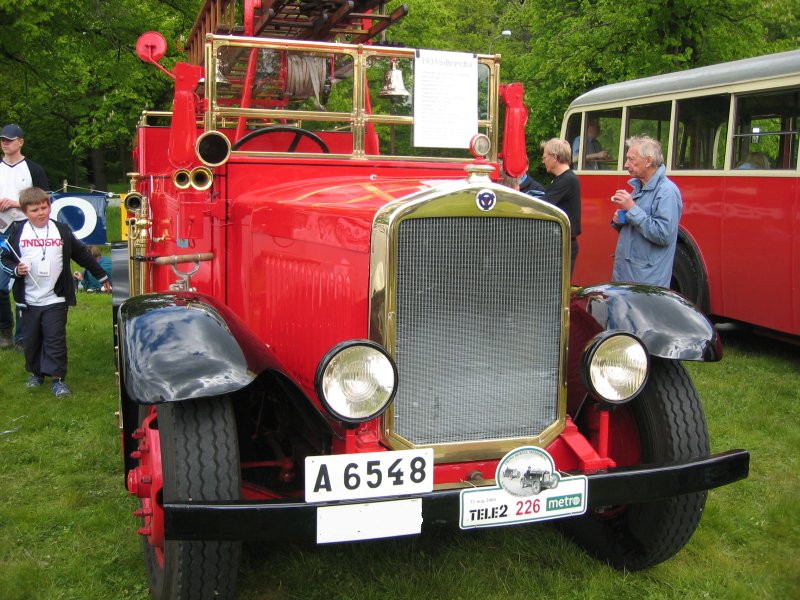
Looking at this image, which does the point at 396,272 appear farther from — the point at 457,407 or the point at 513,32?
the point at 513,32

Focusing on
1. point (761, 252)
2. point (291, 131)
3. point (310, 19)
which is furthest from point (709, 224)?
point (291, 131)

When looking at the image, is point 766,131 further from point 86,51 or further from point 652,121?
point 86,51

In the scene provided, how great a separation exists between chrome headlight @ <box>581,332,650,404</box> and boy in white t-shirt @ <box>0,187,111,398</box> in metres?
3.84

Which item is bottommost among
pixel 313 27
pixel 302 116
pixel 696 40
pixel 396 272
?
pixel 396 272

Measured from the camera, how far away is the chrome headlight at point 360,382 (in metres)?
2.42

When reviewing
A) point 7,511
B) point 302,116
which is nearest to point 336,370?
point 302,116

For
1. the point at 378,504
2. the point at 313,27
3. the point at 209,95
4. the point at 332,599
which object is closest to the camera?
the point at 378,504

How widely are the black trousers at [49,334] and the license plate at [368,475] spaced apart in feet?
11.7

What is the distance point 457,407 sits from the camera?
2.69 m

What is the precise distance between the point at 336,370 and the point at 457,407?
487 millimetres

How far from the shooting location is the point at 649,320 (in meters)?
3.08

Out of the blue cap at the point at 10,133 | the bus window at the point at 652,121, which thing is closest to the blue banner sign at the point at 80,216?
the blue cap at the point at 10,133

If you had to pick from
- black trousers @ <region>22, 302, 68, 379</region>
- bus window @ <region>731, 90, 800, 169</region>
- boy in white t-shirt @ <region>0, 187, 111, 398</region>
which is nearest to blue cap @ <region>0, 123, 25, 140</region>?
boy in white t-shirt @ <region>0, 187, 111, 398</region>

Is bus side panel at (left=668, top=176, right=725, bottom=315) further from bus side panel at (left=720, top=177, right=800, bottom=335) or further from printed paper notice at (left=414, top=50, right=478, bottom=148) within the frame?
printed paper notice at (left=414, top=50, right=478, bottom=148)
